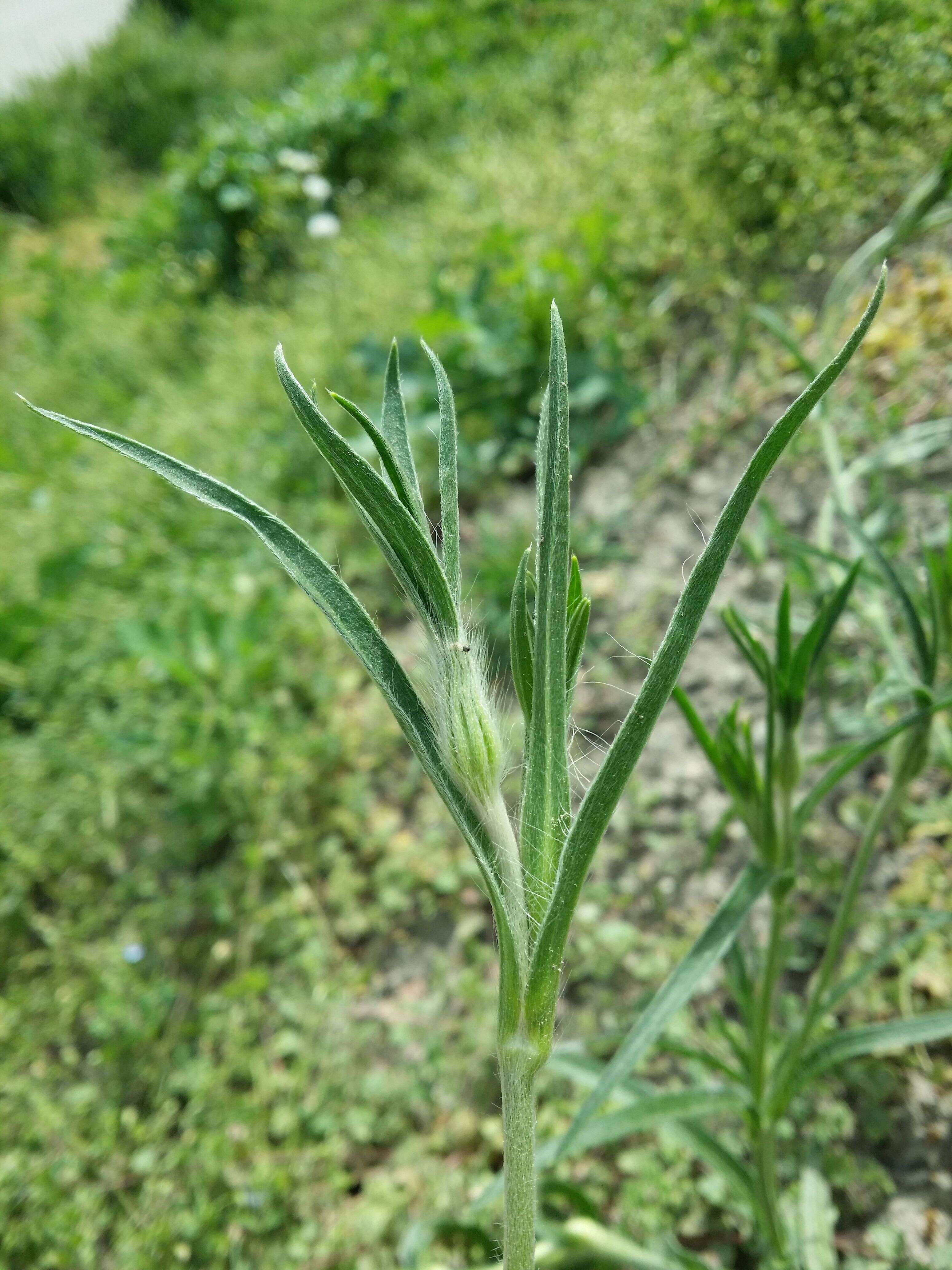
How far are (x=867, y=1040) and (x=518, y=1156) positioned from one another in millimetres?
534

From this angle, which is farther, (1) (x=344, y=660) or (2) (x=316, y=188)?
(2) (x=316, y=188)

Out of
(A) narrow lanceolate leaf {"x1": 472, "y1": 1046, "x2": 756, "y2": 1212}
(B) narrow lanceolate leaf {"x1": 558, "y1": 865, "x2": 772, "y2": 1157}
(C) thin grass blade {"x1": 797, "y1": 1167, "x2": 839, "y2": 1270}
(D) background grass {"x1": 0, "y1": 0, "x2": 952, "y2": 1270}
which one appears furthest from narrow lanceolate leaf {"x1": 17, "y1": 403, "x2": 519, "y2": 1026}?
(D) background grass {"x1": 0, "y1": 0, "x2": 952, "y2": 1270}

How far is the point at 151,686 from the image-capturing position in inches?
82.0

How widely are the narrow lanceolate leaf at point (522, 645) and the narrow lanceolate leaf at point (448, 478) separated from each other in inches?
1.5

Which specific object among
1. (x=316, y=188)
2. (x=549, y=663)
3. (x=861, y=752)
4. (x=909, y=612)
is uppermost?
(x=316, y=188)

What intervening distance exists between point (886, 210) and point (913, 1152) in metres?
1.69

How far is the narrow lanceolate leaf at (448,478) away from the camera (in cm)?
51

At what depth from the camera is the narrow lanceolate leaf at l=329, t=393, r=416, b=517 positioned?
46 cm

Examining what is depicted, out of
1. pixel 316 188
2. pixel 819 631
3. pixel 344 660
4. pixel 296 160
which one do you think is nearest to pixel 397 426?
pixel 819 631

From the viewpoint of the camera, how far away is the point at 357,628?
1.62ft

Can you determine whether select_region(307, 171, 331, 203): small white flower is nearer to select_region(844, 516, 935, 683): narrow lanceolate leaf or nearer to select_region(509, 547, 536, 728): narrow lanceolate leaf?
select_region(844, 516, 935, 683): narrow lanceolate leaf

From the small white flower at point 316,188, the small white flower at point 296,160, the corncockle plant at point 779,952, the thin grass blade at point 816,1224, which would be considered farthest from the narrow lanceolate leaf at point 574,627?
the small white flower at point 296,160

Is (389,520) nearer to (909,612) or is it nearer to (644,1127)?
(909,612)

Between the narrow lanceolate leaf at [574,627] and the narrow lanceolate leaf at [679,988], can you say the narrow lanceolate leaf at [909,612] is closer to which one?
the narrow lanceolate leaf at [679,988]
